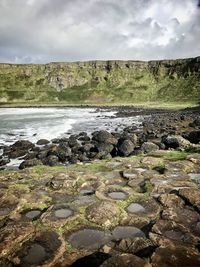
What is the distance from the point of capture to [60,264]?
5.50m

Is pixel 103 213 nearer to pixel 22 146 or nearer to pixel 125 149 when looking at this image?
pixel 125 149

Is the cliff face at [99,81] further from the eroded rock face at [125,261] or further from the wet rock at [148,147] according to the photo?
the eroded rock face at [125,261]

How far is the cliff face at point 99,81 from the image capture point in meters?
135

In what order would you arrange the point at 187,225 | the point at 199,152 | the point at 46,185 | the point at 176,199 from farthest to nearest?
the point at 199,152 < the point at 46,185 < the point at 176,199 < the point at 187,225

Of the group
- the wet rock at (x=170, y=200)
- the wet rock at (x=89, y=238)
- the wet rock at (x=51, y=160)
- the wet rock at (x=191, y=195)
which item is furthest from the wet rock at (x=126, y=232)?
the wet rock at (x=51, y=160)

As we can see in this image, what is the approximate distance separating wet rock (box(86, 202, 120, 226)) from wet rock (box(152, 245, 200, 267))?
163cm

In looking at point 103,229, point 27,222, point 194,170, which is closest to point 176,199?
point 103,229

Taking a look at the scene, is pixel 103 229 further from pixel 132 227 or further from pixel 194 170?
pixel 194 170

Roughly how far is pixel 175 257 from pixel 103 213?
2.28 meters

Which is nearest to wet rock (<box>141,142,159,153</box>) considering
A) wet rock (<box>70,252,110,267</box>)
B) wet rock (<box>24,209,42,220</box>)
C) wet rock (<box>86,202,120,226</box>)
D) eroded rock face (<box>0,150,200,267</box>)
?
eroded rock face (<box>0,150,200,267</box>)

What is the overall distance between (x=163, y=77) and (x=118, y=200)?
469 feet

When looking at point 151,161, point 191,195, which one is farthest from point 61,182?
point 151,161

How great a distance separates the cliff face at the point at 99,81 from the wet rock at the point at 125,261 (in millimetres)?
122933

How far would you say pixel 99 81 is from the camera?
501 ft
